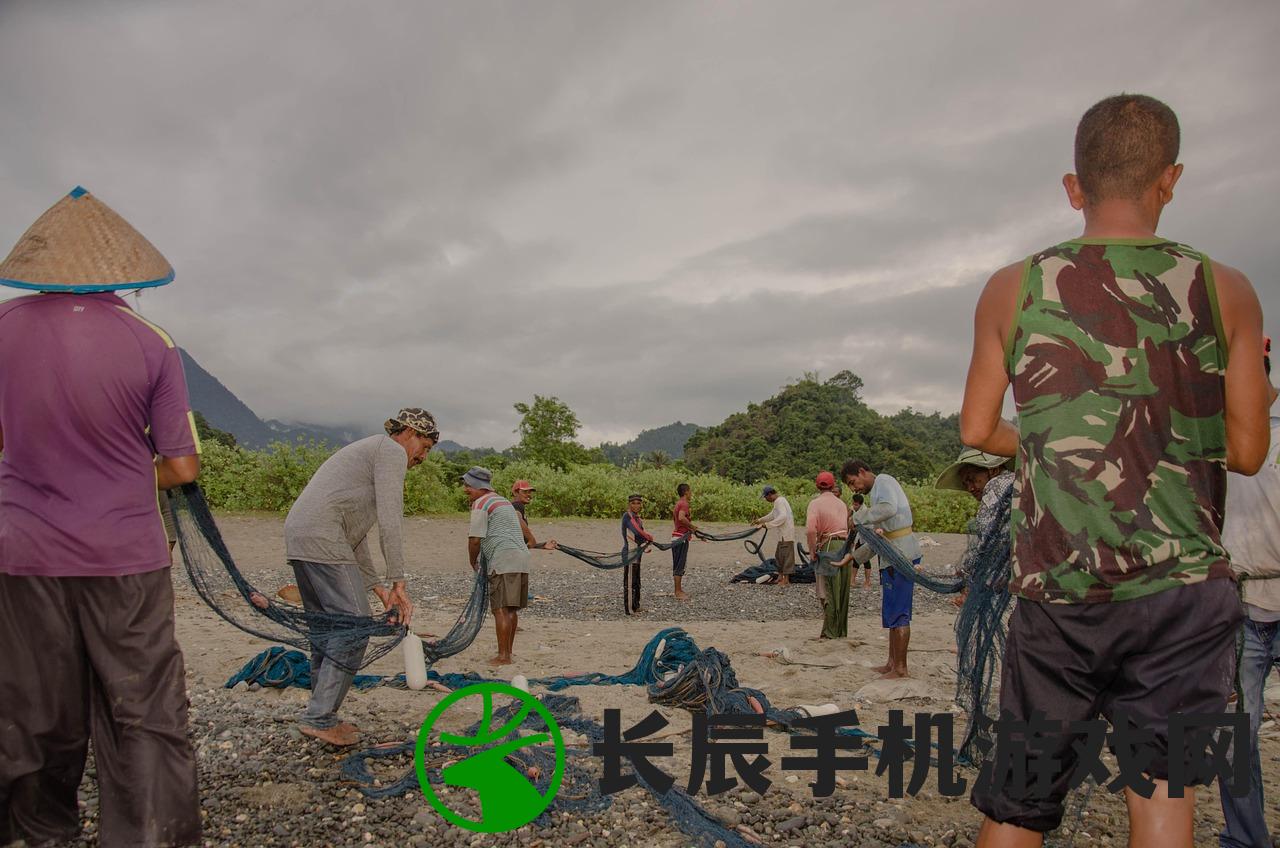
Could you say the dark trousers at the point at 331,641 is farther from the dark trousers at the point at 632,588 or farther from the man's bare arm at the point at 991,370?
the dark trousers at the point at 632,588

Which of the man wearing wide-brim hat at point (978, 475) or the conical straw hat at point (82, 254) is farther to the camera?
the man wearing wide-brim hat at point (978, 475)

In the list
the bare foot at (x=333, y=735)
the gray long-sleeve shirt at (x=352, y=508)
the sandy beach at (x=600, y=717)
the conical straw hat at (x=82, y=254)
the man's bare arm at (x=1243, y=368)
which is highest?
the conical straw hat at (x=82, y=254)

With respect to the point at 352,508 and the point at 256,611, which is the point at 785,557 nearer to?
the point at 352,508

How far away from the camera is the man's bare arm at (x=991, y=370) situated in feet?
7.29

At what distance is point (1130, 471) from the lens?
2014 millimetres

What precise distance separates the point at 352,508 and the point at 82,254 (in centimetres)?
219

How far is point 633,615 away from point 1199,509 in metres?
10.3

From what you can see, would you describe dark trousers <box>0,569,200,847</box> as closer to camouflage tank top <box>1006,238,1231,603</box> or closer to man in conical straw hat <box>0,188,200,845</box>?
man in conical straw hat <box>0,188,200,845</box>

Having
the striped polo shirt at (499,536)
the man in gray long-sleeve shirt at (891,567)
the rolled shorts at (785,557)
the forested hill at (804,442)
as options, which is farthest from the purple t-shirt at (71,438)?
the forested hill at (804,442)

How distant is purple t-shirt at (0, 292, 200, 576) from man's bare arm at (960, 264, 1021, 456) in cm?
263

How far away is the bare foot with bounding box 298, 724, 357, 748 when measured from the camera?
461 cm

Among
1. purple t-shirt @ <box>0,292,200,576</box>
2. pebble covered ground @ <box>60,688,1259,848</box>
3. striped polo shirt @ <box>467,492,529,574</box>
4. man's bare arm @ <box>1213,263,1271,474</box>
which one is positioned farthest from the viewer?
striped polo shirt @ <box>467,492,529,574</box>

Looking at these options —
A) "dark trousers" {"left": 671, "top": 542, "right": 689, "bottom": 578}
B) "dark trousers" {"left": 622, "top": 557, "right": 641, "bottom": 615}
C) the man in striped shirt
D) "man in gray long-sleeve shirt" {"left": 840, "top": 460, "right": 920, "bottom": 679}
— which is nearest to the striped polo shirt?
the man in striped shirt

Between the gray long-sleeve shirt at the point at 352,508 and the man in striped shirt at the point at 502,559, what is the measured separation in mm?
2696
